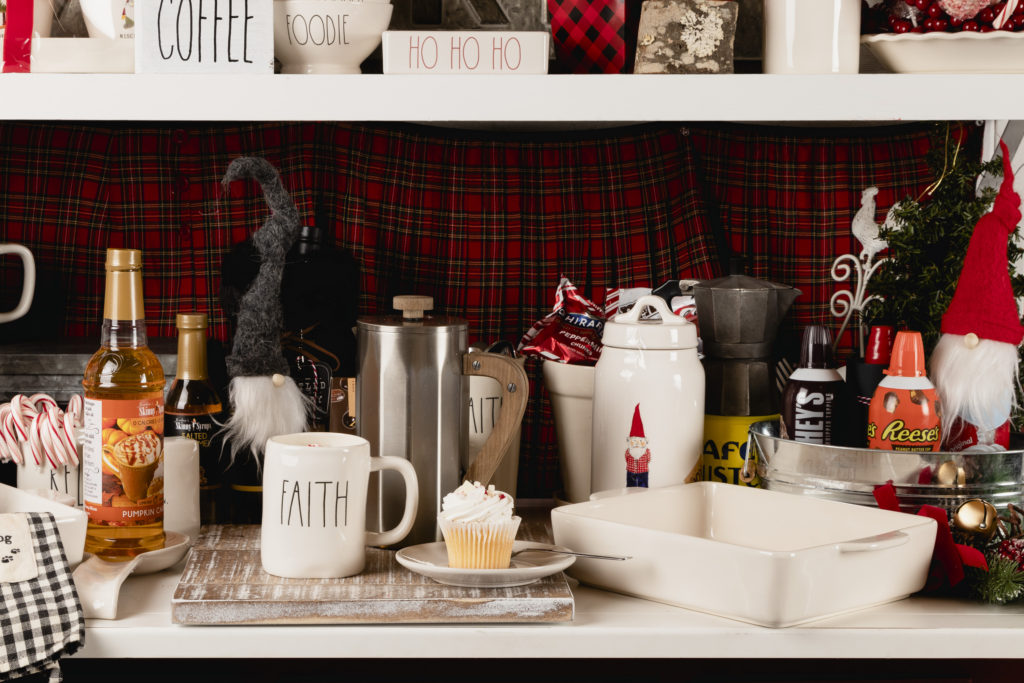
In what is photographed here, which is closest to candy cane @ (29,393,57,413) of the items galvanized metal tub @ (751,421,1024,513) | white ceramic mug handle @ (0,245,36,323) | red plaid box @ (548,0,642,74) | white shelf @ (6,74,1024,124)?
white ceramic mug handle @ (0,245,36,323)

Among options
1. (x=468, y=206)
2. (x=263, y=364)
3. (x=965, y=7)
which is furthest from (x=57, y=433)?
(x=965, y=7)

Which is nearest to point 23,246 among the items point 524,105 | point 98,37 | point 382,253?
point 98,37

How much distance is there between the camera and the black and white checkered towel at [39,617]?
0.93m

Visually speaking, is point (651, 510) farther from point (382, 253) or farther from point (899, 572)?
point (382, 253)

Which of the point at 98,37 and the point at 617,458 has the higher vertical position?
the point at 98,37

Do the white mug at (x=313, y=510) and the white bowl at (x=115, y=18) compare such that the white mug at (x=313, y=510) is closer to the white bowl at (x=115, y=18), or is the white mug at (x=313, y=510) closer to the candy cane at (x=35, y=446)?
the candy cane at (x=35, y=446)

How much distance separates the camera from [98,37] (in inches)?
45.3

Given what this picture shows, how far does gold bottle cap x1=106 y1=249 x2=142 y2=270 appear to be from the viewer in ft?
3.64

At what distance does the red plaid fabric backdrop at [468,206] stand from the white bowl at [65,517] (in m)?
0.41

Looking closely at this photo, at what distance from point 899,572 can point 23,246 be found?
1149 millimetres

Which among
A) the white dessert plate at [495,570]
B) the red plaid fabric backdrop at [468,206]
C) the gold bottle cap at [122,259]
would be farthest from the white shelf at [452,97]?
the white dessert plate at [495,570]

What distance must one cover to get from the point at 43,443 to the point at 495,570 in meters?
0.53

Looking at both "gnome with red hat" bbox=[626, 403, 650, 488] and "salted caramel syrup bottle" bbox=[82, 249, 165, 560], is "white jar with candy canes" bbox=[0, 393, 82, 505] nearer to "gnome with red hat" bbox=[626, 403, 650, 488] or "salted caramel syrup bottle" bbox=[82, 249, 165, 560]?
"salted caramel syrup bottle" bbox=[82, 249, 165, 560]

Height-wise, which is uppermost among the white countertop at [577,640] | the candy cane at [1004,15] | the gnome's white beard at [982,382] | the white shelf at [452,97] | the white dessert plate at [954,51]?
the candy cane at [1004,15]
